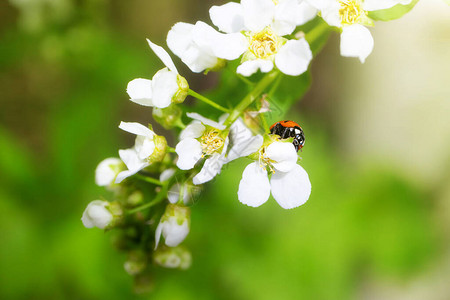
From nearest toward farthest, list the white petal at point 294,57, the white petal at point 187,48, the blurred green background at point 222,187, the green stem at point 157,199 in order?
the white petal at point 294,57 → the white petal at point 187,48 → the green stem at point 157,199 → the blurred green background at point 222,187

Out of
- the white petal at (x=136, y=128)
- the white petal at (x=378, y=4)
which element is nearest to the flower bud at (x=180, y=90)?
the white petal at (x=136, y=128)

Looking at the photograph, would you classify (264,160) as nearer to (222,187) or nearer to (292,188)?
(292,188)

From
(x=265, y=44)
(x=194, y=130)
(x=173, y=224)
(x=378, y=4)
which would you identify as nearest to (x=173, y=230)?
(x=173, y=224)

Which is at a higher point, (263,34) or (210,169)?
(263,34)

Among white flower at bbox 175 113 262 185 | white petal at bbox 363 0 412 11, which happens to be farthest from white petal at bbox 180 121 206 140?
white petal at bbox 363 0 412 11

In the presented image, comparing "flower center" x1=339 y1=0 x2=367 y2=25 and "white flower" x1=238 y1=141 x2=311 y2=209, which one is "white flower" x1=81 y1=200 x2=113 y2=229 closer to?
"white flower" x1=238 y1=141 x2=311 y2=209

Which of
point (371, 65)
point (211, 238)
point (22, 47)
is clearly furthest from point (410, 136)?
point (22, 47)

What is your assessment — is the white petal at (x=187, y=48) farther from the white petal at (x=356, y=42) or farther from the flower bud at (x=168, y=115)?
the white petal at (x=356, y=42)
